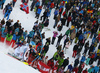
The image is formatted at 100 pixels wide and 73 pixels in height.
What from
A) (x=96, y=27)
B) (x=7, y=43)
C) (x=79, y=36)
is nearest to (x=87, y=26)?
(x=96, y=27)

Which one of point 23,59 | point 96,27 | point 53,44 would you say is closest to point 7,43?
point 23,59

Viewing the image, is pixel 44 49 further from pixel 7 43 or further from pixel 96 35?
pixel 96 35

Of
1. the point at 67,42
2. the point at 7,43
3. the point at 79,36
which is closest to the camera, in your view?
the point at 7,43

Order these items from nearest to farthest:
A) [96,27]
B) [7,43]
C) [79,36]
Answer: [7,43] < [79,36] < [96,27]

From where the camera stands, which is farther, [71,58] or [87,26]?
[87,26]

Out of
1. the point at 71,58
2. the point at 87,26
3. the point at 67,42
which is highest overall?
the point at 87,26

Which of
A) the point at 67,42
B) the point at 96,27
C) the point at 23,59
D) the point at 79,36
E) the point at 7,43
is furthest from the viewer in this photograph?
the point at 96,27

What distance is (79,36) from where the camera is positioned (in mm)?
18594

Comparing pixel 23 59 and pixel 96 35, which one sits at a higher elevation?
pixel 96 35

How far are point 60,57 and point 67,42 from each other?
8.29 feet

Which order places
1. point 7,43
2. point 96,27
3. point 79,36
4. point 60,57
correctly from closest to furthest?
1. point 7,43
2. point 60,57
3. point 79,36
4. point 96,27

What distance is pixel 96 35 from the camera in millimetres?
19719

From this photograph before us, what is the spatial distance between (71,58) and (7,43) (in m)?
5.82

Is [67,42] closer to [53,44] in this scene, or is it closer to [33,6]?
[53,44]
